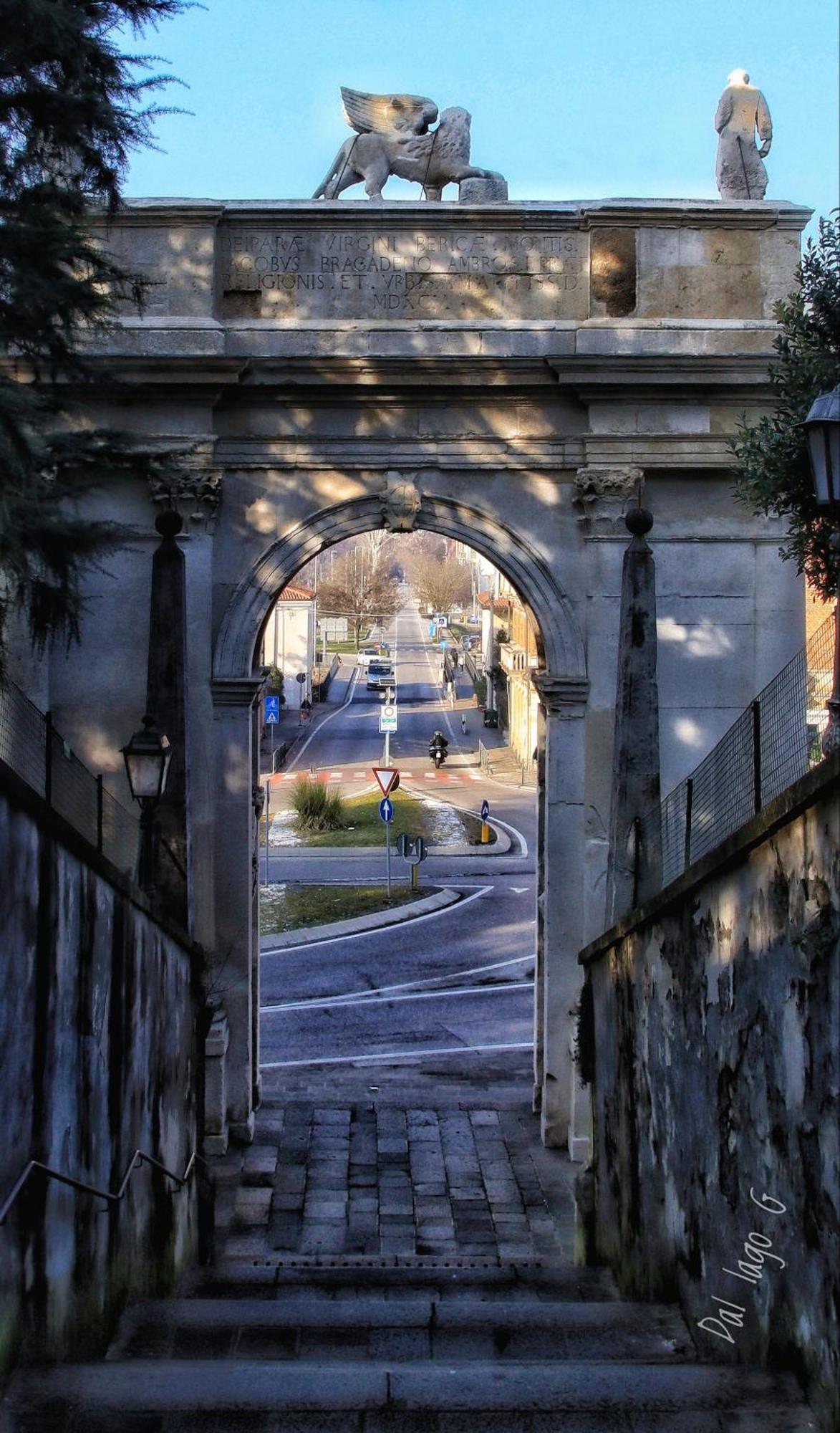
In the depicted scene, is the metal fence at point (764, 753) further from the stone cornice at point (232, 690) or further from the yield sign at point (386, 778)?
the yield sign at point (386, 778)

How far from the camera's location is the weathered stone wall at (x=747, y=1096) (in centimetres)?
536

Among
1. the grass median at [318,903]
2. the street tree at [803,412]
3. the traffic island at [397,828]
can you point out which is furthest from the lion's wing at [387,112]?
the traffic island at [397,828]

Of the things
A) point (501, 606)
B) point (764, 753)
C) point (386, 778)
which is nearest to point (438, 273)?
point (764, 753)

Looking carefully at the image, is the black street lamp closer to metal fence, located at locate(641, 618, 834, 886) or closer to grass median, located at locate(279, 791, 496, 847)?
metal fence, located at locate(641, 618, 834, 886)

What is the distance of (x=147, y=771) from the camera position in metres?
9.56

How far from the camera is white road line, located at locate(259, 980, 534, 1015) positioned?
1820 cm

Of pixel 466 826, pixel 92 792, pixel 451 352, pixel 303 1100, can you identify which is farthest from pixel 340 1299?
pixel 466 826

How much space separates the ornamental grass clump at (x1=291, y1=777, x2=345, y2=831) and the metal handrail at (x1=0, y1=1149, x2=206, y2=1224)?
22.9m

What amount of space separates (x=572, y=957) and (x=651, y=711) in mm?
2531

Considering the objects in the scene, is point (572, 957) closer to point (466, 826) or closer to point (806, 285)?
point (806, 285)

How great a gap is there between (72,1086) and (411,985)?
1317 centimetres

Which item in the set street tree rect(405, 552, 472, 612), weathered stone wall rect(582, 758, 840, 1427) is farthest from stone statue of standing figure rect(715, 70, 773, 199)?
street tree rect(405, 552, 472, 612)

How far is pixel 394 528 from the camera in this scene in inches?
525

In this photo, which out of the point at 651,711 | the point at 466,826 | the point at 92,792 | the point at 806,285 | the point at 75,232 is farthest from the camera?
the point at 466,826
